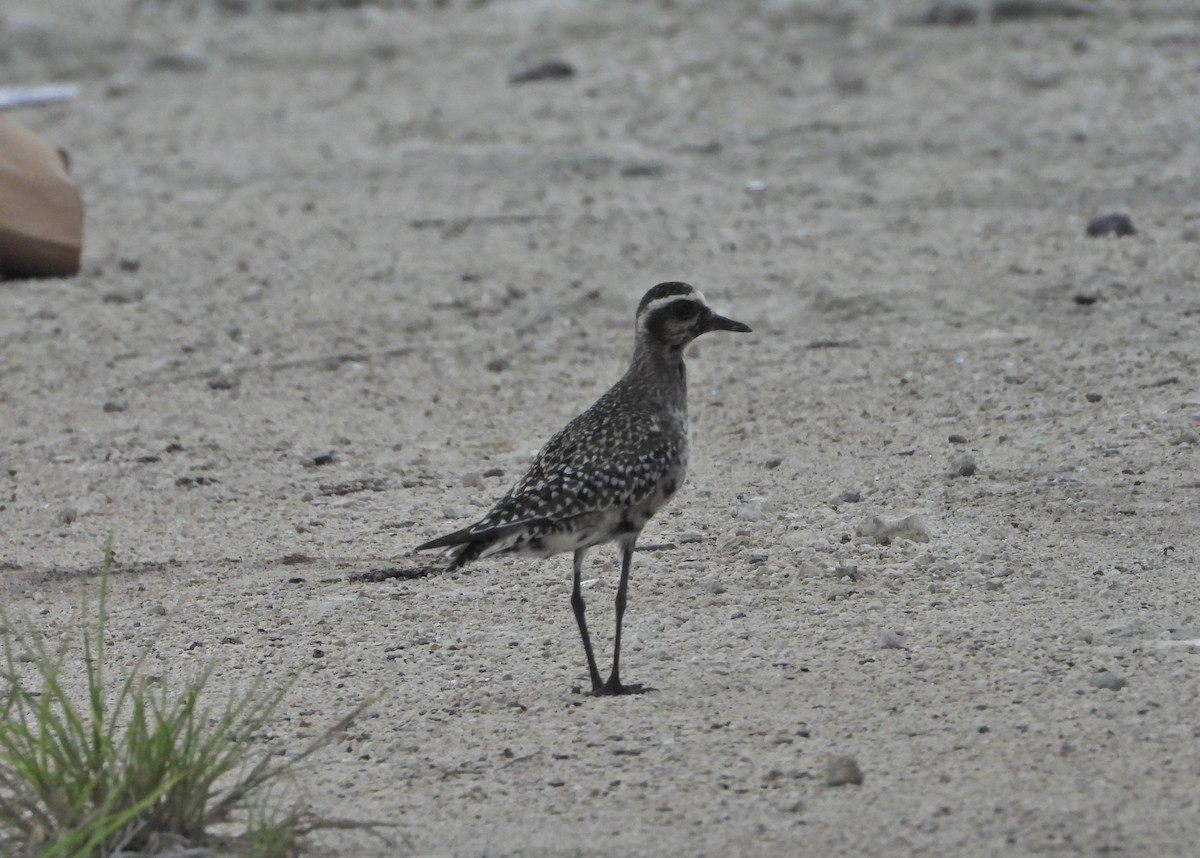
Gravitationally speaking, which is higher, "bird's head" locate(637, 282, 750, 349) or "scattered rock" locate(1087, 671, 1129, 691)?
"bird's head" locate(637, 282, 750, 349)

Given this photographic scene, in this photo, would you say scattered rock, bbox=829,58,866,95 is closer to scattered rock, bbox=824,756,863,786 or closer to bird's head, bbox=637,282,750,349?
bird's head, bbox=637,282,750,349

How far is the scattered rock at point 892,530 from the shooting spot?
7.07 meters

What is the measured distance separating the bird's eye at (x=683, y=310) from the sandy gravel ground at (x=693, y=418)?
2.96 feet

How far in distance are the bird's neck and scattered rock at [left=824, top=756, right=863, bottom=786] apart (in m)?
1.97

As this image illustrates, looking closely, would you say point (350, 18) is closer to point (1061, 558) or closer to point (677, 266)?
point (677, 266)

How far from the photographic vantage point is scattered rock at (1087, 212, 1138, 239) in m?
10.7

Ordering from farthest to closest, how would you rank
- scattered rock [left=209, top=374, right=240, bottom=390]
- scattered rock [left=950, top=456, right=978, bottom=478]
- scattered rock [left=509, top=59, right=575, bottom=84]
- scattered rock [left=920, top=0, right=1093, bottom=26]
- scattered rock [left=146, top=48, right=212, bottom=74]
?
scattered rock [left=146, top=48, right=212, bottom=74]
scattered rock [left=920, top=0, right=1093, bottom=26]
scattered rock [left=509, top=59, right=575, bottom=84]
scattered rock [left=209, top=374, right=240, bottom=390]
scattered rock [left=950, top=456, right=978, bottom=478]

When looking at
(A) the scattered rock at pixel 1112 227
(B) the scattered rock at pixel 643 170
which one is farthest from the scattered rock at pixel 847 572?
(B) the scattered rock at pixel 643 170

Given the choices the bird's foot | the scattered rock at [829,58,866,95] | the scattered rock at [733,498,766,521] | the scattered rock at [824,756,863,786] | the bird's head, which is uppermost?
the scattered rock at [829,58,866,95]

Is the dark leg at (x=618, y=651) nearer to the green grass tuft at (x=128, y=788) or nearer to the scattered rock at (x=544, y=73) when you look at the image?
the green grass tuft at (x=128, y=788)

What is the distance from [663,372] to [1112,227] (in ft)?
15.6

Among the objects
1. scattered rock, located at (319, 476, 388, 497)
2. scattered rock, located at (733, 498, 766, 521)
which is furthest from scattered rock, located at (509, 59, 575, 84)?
scattered rock, located at (733, 498, 766, 521)

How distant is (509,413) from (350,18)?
37.5ft

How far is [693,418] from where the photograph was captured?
8.90 m
